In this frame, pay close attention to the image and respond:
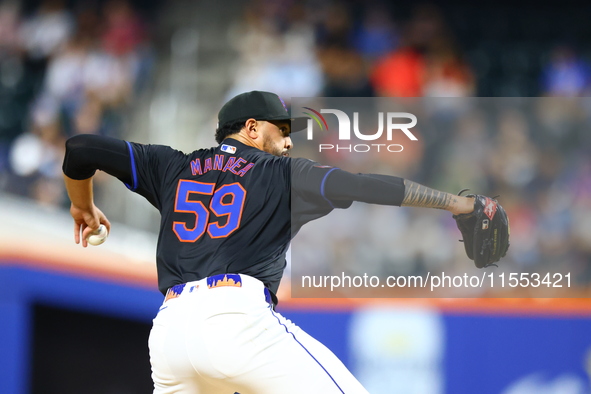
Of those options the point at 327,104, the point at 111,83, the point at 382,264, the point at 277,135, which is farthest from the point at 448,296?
the point at 111,83

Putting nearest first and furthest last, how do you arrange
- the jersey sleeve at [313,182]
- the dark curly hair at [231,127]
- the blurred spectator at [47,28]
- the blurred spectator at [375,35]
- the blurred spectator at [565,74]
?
the jersey sleeve at [313,182], the dark curly hair at [231,127], the blurred spectator at [565,74], the blurred spectator at [375,35], the blurred spectator at [47,28]

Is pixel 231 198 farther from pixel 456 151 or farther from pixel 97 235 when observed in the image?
pixel 456 151

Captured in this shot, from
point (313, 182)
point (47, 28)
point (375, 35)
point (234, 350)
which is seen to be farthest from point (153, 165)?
point (47, 28)

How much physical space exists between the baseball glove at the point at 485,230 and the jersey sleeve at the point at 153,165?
3.49ft

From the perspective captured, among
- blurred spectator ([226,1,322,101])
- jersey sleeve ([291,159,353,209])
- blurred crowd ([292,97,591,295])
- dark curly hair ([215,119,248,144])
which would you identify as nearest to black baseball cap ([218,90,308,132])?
dark curly hair ([215,119,248,144])

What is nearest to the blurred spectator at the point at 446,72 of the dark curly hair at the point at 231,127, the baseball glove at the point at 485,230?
the baseball glove at the point at 485,230

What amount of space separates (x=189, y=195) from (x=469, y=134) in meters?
2.87

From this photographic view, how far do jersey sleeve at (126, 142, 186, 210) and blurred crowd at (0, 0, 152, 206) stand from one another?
2477 millimetres

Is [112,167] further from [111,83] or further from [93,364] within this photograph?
[111,83]

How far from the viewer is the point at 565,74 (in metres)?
5.05

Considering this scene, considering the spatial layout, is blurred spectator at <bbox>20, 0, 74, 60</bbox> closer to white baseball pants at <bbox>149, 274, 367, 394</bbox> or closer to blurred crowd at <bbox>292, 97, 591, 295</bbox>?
→ blurred crowd at <bbox>292, 97, 591, 295</bbox>

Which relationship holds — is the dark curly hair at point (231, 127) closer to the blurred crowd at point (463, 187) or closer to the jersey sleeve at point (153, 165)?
the jersey sleeve at point (153, 165)

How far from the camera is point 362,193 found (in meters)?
2.10

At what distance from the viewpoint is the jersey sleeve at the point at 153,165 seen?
7.78 feet
